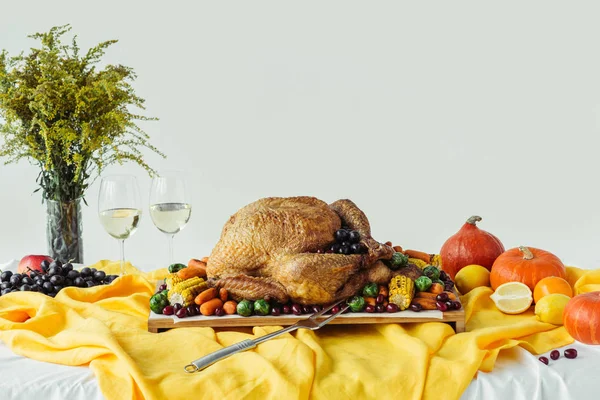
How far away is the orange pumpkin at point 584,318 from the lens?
3.14 m

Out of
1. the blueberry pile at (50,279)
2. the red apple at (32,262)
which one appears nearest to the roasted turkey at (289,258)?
the blueberry pile at (50,279)

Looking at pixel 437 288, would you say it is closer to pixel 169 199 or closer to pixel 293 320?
pixel 293 320

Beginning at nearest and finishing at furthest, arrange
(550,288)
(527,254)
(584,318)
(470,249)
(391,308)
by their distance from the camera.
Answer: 1. (584,318)
2. (391,308)
3. (550,288)
4. (527,254)
5. (470,249)

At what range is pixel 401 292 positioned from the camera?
3.40m

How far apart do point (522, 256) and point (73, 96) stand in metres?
2.75

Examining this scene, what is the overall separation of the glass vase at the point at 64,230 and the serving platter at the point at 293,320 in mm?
1674

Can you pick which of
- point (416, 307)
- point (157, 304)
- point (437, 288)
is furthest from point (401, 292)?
point (157, 304)

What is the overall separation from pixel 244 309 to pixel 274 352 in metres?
0.40

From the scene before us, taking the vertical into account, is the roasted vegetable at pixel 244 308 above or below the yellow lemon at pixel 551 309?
above

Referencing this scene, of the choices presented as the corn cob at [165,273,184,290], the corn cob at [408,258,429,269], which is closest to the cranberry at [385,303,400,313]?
the corn cob at [408,258,429,269]

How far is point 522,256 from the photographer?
395 cm

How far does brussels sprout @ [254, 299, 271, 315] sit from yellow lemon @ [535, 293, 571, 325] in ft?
4.02

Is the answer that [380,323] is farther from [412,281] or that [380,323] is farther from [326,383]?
[326,383]

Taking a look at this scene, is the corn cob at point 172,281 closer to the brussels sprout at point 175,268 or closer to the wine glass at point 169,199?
the brussels sprout at point 175,268
